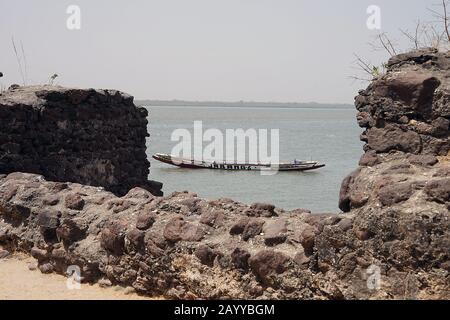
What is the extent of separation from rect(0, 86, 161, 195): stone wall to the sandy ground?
2.15 m

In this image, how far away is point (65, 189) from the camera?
744 centimetres

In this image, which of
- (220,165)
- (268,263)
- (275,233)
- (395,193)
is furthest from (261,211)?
(220,165)

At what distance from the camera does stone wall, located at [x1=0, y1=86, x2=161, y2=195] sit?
29.0 ft

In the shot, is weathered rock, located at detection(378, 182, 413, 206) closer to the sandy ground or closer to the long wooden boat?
the sandy ground

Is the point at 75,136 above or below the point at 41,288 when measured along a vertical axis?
above

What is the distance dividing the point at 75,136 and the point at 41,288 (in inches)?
145

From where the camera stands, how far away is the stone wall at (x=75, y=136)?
8.83 metres

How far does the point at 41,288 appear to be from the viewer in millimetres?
6414

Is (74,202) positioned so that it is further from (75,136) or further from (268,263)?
(75,136)

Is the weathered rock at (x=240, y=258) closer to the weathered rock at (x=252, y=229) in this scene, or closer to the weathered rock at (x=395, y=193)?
the weathered rock at (x=252, y=229)

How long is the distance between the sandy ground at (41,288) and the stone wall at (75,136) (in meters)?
2.15
